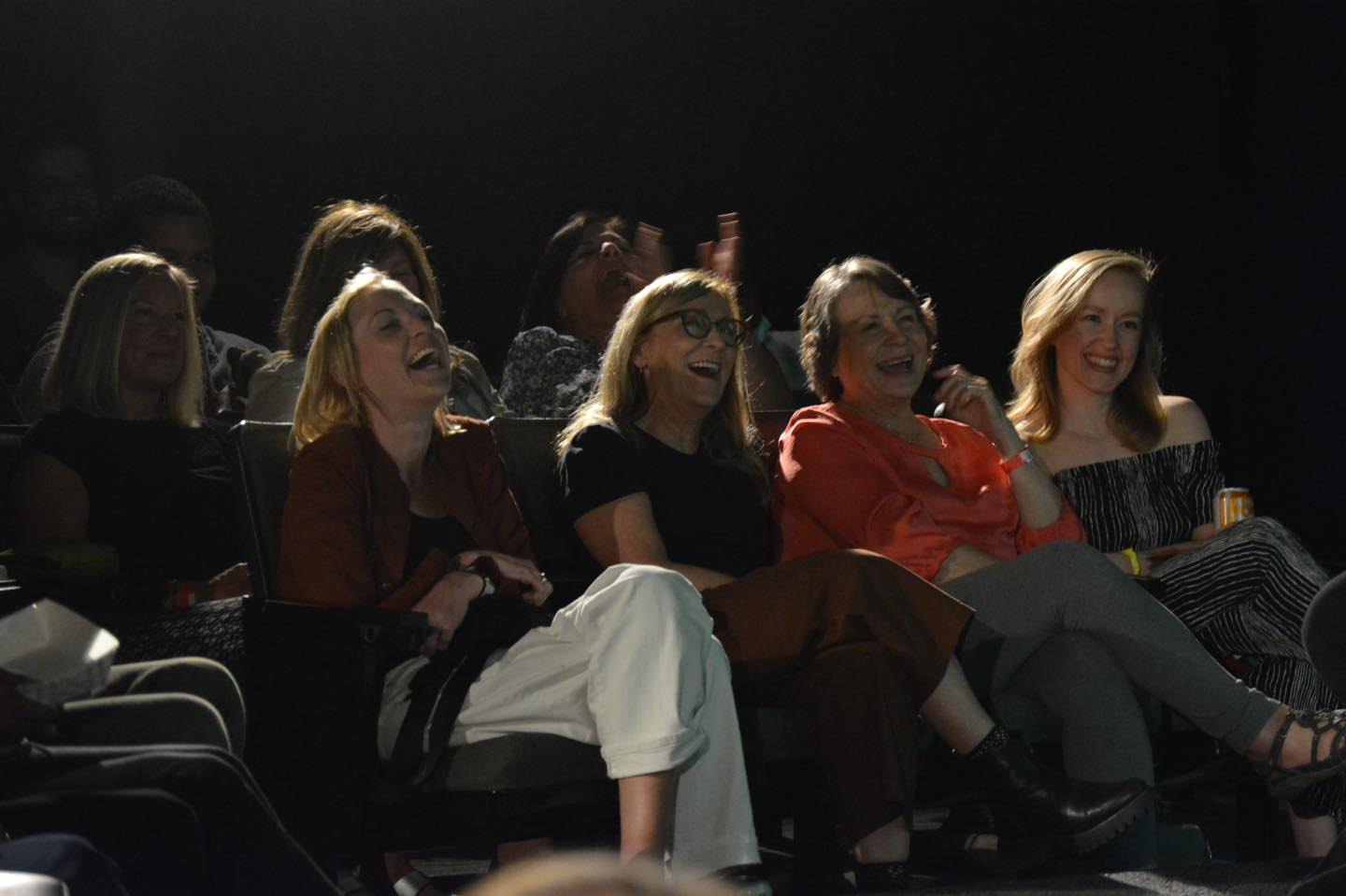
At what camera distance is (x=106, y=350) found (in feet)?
9.49

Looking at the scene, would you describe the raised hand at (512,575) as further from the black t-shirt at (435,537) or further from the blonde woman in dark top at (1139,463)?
the blonde woman in dark top at (1139,463)

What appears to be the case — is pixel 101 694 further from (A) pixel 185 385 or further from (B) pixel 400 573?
(A) pixel 185 385

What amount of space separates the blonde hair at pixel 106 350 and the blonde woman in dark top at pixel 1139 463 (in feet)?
5.41

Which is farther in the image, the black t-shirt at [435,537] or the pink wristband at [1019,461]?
the pink wristband at [1019,461]

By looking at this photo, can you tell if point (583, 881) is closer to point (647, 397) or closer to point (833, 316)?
point (647, 397)

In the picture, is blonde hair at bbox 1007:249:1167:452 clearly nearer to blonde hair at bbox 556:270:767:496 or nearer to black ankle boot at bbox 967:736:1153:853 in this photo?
blonde hair at bbox 556:270:767:496

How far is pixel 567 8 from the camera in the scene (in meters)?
4.38

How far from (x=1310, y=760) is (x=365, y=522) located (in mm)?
1511

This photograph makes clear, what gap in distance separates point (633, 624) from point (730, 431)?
31.0 inches

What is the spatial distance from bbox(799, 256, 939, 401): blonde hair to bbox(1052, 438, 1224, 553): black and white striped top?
16.6 inches

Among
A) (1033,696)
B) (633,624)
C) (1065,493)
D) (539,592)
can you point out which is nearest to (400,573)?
(539,592)

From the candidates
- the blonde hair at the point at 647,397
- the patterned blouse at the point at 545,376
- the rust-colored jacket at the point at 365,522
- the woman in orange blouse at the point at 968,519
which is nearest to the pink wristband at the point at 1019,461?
the woman in orange blouse at the point at 968,519

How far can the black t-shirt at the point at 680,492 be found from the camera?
279 centimetres

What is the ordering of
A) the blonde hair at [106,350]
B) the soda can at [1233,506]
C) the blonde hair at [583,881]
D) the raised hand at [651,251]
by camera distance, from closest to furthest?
the blonde hair at [583,881] < the blonde hair at [106,350] < the soda can at [1233,506] < the raised hand at [651,251]
